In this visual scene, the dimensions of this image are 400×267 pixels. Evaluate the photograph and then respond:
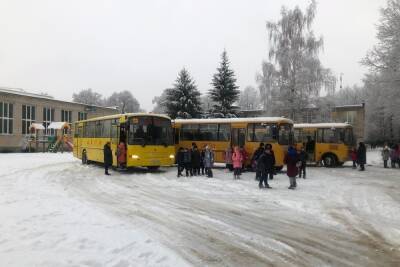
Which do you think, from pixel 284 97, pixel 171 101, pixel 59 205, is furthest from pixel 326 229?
pixel 171 101

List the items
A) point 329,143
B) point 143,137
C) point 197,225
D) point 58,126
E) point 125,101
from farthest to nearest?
point 125,101
point 58,126
point 329,143
point 143,137
point 197,225

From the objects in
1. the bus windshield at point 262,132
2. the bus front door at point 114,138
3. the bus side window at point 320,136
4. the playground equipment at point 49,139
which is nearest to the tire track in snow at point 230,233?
the bus front door at point 114,138

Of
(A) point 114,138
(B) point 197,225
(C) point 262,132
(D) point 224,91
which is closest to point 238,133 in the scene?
(C) point 262,132

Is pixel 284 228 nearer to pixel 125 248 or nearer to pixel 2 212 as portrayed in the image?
pixel 125 248

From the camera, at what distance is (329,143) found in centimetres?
3064

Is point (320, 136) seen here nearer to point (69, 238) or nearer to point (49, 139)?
point (69, 238)

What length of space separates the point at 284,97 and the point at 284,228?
1351 inches

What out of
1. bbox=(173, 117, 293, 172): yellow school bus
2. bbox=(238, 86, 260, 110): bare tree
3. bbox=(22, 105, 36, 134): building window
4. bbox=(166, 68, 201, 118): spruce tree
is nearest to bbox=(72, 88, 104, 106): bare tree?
bbox=(238, 86, 260, 110): bare tree

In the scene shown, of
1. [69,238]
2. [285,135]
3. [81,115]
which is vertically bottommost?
[69,238]

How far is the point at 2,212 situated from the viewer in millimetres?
10820

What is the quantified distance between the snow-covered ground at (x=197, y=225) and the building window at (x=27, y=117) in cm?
3956

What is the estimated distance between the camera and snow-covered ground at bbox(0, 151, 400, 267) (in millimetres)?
7297

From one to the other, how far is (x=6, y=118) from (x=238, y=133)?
35641mm

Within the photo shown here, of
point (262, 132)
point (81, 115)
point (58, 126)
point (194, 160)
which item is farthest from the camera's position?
point (81, 115)
